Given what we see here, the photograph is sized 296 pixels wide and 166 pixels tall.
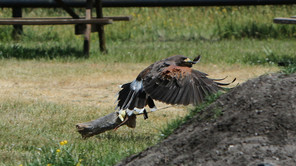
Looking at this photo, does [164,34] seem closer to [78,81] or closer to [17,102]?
[78,81]

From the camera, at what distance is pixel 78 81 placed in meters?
9.76

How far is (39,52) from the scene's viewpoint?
489 inches

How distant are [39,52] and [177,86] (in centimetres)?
731

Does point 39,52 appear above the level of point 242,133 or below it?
below

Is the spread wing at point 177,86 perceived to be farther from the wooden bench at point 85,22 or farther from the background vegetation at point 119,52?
the wooden bench at point 85,22

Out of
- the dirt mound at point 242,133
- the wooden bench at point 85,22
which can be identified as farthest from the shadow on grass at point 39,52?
the dirt mound at point 242,133

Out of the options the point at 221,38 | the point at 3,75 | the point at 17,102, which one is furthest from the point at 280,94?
the point at 221,38

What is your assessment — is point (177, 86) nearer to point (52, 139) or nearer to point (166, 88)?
point (166, 88)

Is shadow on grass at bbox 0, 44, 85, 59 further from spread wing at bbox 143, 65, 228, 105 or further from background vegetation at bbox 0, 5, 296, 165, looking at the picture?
spread wing at bbox 143, 65, 228, 105

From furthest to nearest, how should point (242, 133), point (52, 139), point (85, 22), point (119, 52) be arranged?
point (119, 52) < point (85, 22) < point (52, 139) < point (242, 133)

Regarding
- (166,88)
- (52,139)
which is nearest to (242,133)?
(166,88)

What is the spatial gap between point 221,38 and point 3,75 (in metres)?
7.33

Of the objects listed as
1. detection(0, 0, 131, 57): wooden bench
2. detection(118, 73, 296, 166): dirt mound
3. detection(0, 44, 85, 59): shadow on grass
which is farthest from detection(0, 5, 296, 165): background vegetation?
detection(118, 73, 296, 166): dirt mound

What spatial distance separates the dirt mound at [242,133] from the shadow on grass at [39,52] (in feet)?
25.4
